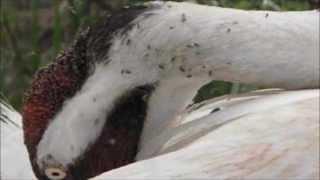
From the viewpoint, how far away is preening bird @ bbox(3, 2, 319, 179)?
69.2 inches

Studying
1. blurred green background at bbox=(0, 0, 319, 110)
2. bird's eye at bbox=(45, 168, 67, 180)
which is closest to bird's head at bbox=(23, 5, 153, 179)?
bird's eye at bbox=(45, 168, 67, 180)

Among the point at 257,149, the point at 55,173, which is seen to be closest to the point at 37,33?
the point at 55,173

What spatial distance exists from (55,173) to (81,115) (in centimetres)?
13

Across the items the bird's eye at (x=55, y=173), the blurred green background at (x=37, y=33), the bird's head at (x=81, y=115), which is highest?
the bird's head at (x=81, y=115)

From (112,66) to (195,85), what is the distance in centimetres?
14

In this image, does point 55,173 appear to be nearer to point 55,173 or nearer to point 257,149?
point 55,173

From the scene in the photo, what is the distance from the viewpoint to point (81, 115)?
1.95 metres

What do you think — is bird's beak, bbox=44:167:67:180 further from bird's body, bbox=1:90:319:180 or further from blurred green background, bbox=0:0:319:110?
blurred green background, bbox=0:0:319:110

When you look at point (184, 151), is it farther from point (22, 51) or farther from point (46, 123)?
point (22, 51)

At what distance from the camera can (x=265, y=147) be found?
1.75 metres

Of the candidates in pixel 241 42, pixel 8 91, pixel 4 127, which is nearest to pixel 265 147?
pixel 241 42

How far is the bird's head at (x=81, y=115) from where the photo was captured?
1948 millimetres

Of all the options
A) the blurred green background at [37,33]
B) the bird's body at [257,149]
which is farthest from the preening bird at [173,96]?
the blurred green background at [37,33]

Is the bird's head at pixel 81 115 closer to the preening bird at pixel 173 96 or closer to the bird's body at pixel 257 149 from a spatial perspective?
the preening bird at pixel 173 96
